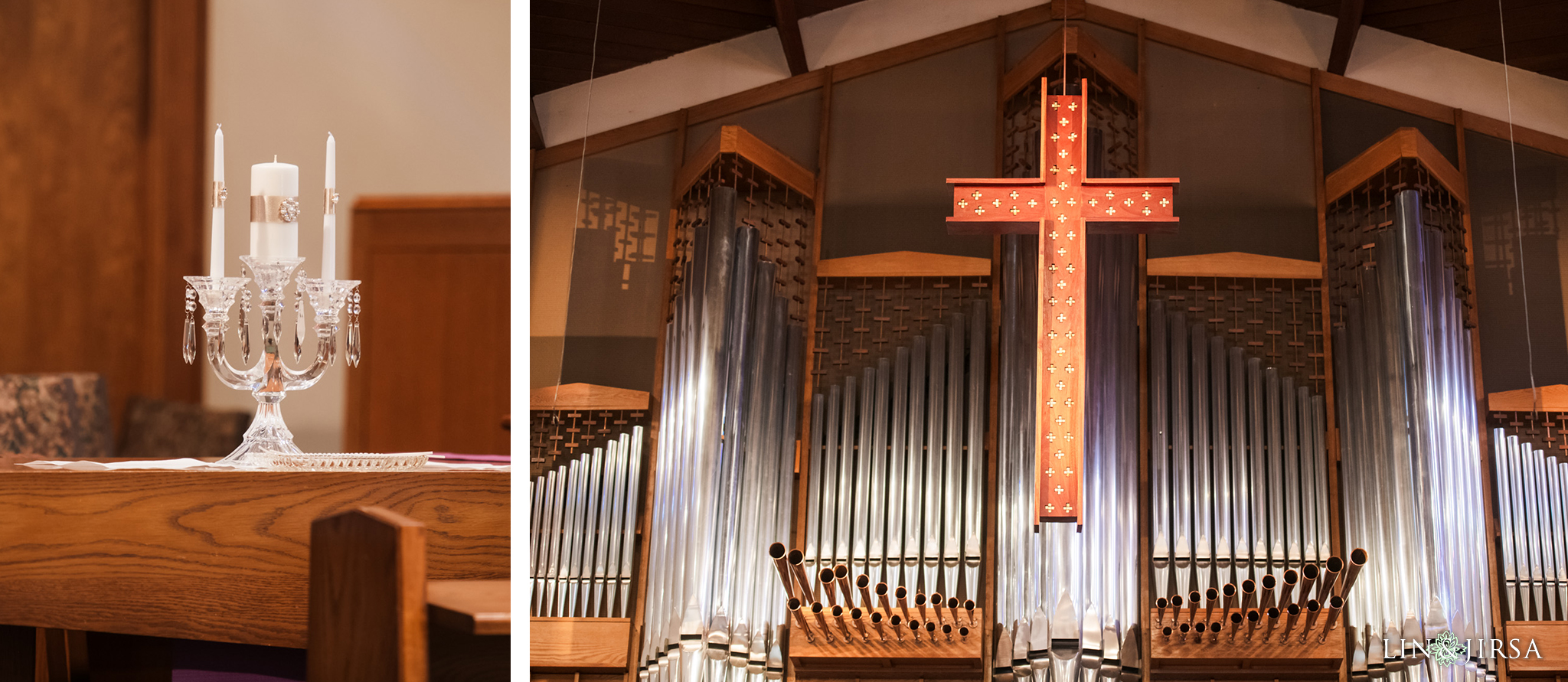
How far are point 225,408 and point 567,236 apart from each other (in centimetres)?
150

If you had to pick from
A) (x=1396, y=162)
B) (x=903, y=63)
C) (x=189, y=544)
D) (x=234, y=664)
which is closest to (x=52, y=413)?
(x=234, y=664)

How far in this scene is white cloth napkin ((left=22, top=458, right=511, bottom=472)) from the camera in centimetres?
175

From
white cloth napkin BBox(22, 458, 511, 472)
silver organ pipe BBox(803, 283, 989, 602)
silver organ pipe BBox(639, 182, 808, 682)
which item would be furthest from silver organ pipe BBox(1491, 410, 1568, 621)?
white cloth napkin BBox(22, 458, 511, 472)

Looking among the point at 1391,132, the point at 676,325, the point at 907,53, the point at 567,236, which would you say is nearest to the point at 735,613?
the point at 676,325

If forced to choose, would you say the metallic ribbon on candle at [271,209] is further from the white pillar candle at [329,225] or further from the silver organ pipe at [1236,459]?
the silver organ pipe at [1236,459]

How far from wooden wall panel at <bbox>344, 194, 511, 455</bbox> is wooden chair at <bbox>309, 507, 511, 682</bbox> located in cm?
299

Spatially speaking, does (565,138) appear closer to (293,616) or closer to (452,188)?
(452,188)

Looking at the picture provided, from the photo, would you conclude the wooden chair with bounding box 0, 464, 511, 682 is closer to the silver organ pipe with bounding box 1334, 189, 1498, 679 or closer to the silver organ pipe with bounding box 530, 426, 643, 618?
the silver organ pipe with bounding box 530, 426, 643, 618

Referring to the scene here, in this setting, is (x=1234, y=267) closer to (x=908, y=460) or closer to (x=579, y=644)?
(x=908, y=460)

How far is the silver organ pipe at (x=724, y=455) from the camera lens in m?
3.14

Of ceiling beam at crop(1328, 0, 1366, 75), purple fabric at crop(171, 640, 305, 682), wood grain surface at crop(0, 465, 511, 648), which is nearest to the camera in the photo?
wood grain surface at crop(0, 465, 511, 648)

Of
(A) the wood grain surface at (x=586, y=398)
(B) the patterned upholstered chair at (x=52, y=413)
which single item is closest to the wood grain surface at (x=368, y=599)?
(A) the wood grain surface at (x=586, y=398)

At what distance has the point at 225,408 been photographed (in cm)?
405

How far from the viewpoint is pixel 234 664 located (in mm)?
2758
